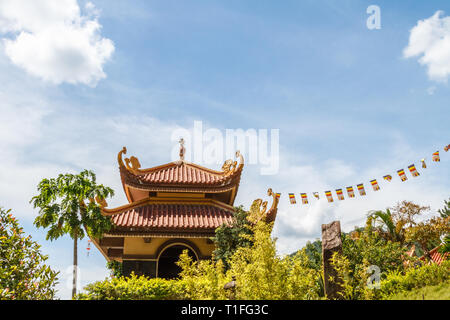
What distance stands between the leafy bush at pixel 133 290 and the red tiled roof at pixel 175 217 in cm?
445

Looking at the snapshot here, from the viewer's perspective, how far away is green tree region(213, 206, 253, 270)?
1291cm

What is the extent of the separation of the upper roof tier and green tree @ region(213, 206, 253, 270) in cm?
253

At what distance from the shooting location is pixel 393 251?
514 inches

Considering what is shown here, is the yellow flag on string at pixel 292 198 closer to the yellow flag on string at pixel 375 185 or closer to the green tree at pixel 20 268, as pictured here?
the yellow flag on string at pixel 375 185

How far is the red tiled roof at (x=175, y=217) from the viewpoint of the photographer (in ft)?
45.5

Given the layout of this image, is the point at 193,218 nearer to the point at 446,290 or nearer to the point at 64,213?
the point at 64,213

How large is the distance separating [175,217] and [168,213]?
0.44 meters

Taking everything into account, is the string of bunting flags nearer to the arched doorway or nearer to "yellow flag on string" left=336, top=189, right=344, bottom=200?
"yellow flag on string" left=336, top=189, right=344, bottom=200

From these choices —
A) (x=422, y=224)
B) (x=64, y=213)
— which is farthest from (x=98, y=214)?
(x=422, y=224)

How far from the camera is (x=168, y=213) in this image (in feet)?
48.6

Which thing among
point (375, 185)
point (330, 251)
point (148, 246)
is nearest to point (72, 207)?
point (148, 246)

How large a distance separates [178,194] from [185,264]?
752cm

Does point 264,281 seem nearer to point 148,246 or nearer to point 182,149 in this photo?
point 148,246

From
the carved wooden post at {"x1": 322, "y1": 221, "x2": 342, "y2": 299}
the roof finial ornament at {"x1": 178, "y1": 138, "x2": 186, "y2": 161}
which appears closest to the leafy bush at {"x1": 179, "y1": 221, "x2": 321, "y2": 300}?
the carved wooden post at {"x1": 322, "y1": 221, "x2": 342, "y2": 299}
